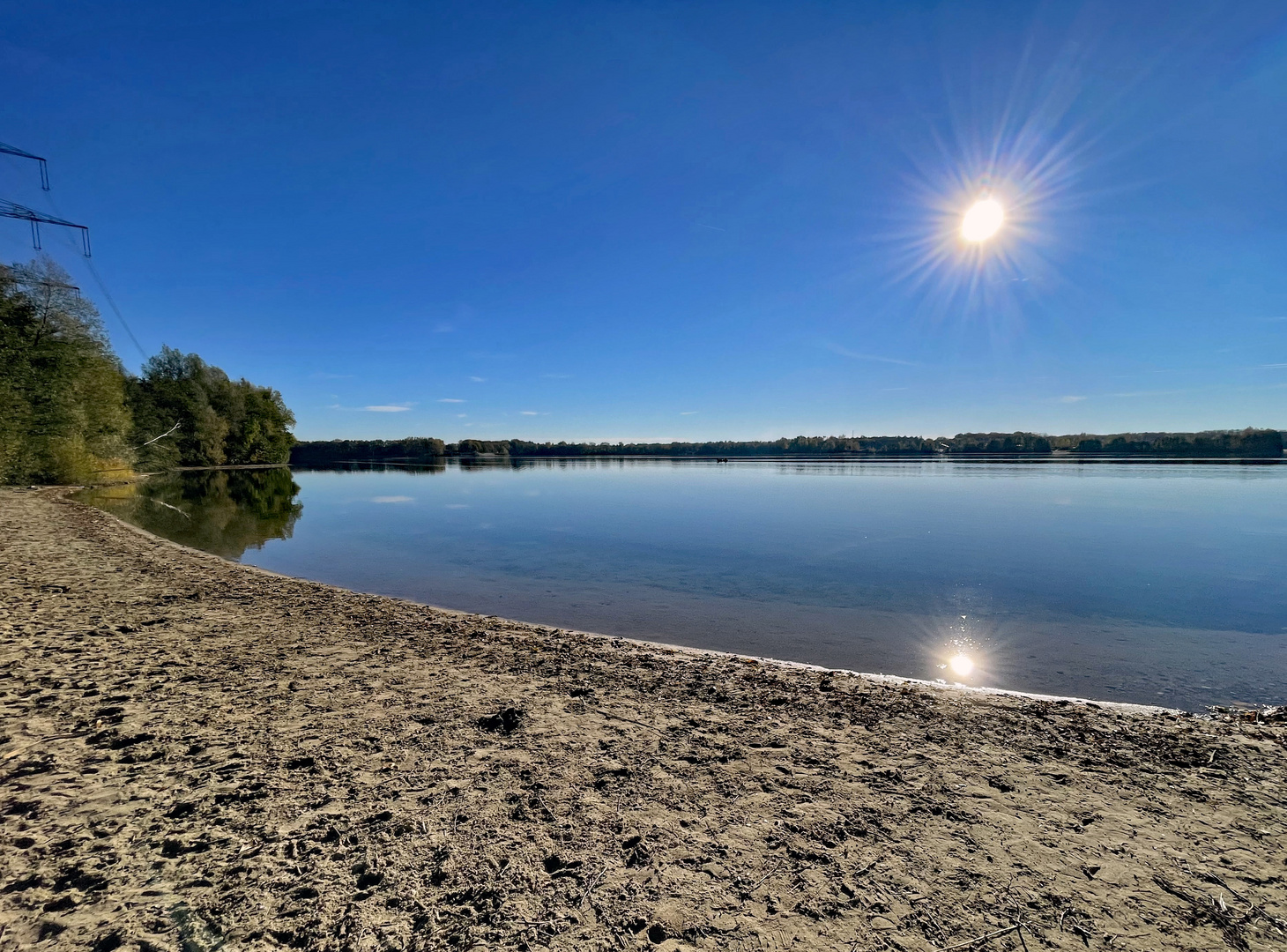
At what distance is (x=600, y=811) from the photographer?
11.3 feet

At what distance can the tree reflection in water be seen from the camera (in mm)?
18500

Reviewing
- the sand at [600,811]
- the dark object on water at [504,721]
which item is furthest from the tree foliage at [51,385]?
the dark object on water at [504,721]

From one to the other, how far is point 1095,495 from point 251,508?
164 feet

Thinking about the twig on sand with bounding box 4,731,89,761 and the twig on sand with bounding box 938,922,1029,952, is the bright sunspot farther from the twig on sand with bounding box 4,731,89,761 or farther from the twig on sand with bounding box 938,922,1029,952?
the twig on sand with bounding box 4,731,89,761

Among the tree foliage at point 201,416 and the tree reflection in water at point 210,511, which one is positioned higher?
the tree foliage at point 201,416

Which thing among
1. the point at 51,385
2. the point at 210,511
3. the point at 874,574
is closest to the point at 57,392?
the point at 51,385

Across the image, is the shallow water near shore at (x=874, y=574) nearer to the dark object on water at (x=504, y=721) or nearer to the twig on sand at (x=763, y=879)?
the dark object on water at (x=504, y=721)

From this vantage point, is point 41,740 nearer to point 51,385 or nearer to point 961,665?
point 961,665

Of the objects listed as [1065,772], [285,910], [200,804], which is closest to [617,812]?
[285,910]

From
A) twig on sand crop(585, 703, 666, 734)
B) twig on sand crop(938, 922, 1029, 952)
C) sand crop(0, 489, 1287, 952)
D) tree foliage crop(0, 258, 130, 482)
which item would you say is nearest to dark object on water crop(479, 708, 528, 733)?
sand crop(0, 489, 1287, 952)

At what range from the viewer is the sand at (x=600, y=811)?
99.4 inches

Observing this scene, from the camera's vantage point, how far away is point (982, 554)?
14.9 metres

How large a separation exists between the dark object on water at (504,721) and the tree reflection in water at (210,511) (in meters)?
15.1

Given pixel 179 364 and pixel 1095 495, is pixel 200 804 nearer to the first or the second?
pixel 1095 495
